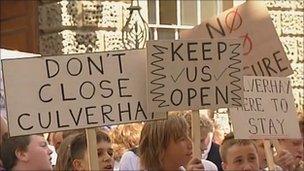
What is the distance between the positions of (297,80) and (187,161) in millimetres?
6615

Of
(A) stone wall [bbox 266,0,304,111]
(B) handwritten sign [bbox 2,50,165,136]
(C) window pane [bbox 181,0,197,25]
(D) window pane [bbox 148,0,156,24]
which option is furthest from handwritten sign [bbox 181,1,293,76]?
(A) stone wall [bbox 266,0,304,111]

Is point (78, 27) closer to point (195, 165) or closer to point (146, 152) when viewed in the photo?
point (146, 152)

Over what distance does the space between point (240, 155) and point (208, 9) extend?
5571 millimetres

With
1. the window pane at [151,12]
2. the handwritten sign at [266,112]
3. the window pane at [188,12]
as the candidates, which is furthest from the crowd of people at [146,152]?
the window pane at [188,12]

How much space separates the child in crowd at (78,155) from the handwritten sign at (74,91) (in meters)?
0.41

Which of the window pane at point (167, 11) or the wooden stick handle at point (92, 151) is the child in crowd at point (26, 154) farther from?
the window pane at point (167, 11)

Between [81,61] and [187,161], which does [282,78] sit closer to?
[187,161]

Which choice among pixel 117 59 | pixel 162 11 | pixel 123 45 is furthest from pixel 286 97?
pixel 162 11

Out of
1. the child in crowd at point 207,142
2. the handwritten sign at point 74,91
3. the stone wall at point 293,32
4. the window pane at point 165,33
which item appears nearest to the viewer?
the handwritten sign at point 74,91

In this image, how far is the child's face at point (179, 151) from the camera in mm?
4551

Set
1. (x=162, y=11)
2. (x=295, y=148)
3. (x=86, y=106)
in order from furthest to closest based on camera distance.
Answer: (x=162, y=11)
(x=295, y=148)
(x=86, y=106)

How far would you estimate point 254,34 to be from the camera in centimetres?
557

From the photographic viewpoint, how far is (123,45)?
30.2 ft

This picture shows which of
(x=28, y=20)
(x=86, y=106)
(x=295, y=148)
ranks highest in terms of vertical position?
(x=28, y=20)
